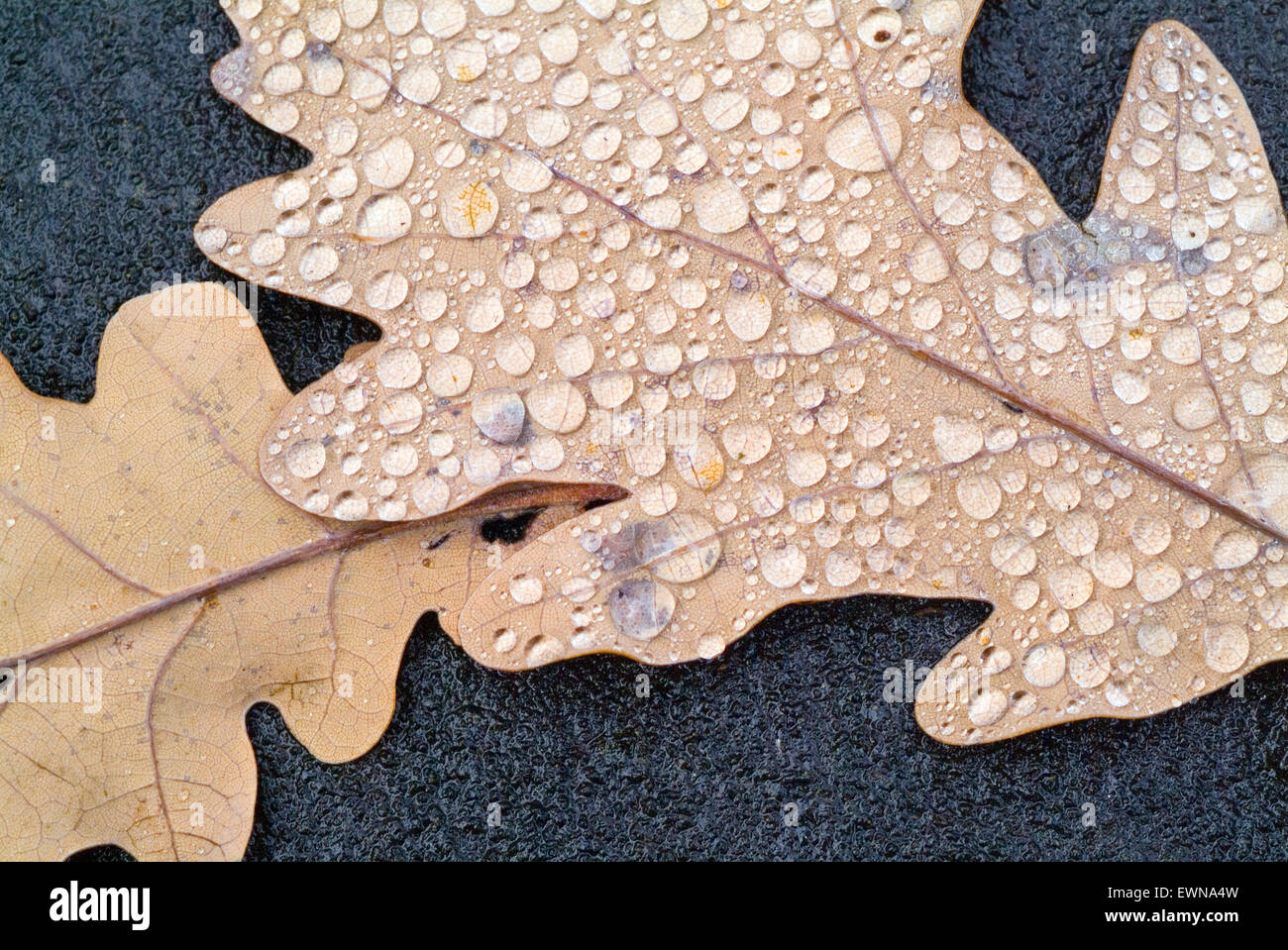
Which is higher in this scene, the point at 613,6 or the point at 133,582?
the point at 613,6

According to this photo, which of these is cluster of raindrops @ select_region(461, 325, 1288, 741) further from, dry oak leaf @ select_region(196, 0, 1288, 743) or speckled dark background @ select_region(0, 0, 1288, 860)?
speckled dark background @ select_region(0, 0, 1288, 860)

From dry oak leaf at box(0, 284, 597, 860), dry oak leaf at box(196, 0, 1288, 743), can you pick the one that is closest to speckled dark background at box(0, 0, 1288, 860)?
dry oak leaf at box(0, 284, 597, 860)

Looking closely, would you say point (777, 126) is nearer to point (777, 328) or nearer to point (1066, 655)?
point (777, 328)

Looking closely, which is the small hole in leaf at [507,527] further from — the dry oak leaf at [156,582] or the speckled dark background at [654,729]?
the speckled dark background at [654,729]

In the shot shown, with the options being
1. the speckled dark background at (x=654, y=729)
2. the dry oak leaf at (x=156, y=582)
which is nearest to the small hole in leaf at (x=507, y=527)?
the dry oak leaf at (x=156, y=582)

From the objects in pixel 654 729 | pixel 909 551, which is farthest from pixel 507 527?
pixel 909 551
